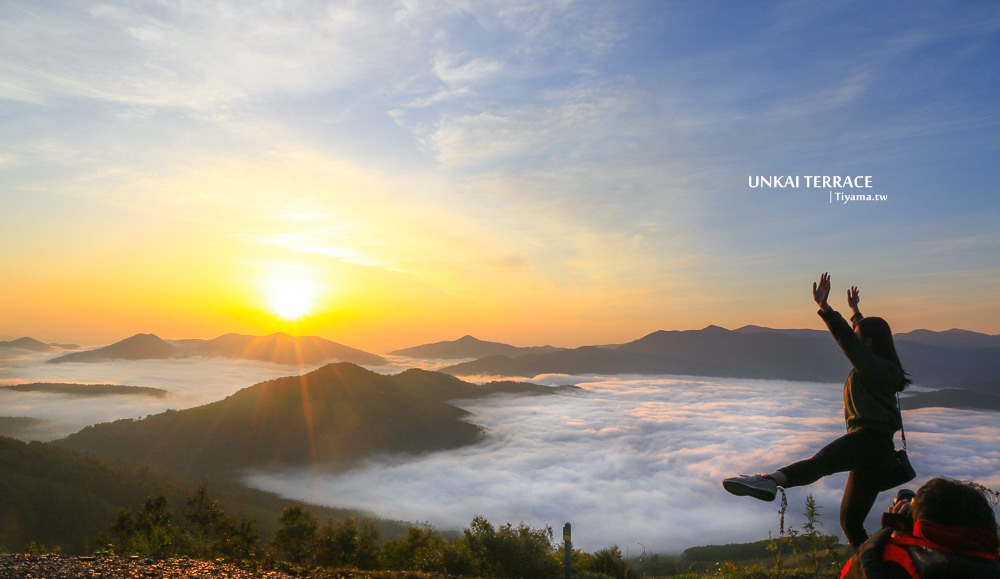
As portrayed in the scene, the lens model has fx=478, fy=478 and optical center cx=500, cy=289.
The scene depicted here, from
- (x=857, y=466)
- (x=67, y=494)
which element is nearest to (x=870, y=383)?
(x=857, y=466)

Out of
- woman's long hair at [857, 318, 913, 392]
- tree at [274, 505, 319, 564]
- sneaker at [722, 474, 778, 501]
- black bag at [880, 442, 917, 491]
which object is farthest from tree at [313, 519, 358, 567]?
woman's long hair at [857, 318, 913, 392]

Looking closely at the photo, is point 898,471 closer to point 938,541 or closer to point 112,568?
point 938,541

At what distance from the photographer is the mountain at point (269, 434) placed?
504 ft

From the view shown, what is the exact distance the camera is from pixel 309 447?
17688 cm

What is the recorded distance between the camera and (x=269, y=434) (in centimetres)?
17312

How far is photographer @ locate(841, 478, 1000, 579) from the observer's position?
89.1 inches

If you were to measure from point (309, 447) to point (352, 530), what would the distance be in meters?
157

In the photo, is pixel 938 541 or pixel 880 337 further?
pixel 880 337

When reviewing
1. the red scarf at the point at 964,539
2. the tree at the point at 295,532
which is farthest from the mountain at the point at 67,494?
the red scarf at the point at 964,539

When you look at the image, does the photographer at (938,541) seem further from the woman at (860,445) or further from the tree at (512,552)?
the tree at (512,552)

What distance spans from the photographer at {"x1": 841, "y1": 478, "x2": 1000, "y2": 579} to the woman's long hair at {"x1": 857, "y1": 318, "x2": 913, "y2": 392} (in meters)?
2.22

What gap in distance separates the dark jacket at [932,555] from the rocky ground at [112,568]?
953cm

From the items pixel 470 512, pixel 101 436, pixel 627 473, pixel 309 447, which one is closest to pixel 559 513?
pixel 470 512

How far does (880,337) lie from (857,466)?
1206mm
